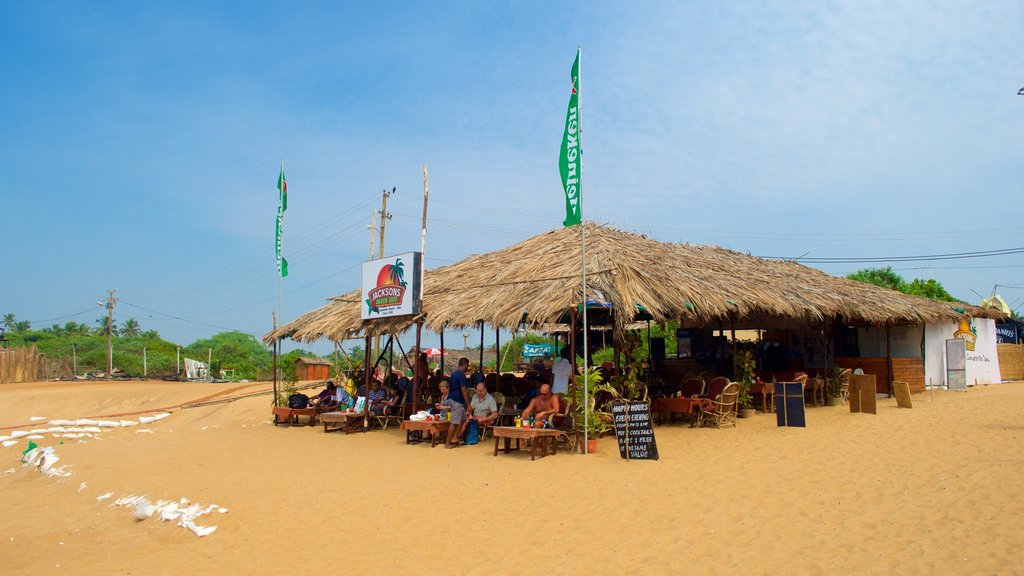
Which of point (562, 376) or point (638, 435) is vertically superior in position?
point (562, 376)

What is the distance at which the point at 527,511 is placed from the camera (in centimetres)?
708

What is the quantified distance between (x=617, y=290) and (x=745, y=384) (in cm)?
436

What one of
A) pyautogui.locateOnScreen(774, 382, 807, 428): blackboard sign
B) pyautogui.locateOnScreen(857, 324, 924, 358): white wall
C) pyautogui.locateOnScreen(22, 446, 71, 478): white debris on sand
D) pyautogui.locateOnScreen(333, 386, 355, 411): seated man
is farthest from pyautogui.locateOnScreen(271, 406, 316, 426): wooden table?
pyautogui.locateOnScreen(857, 324, 924, 358): white wall

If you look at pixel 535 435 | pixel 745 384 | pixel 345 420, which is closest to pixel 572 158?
pixel 535 435

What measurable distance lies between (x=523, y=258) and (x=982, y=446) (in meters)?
7.89

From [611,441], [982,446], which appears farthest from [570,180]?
[982,446]

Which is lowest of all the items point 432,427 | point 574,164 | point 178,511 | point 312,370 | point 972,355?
point 178,511

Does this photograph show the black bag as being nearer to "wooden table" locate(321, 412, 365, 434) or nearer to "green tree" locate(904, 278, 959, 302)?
"wooden table" locate(321, 412, 365, 434)

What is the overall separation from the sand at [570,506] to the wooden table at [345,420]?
133cm

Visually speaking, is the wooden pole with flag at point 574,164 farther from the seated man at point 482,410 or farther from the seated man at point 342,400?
the seated man at point 342,400

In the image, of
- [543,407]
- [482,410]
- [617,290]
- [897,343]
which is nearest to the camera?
[543,407]

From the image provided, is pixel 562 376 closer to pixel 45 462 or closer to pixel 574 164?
pixel 574 164

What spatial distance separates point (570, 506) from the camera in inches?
282

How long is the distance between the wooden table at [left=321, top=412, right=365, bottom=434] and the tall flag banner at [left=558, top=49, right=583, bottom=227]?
6107 millimetres
